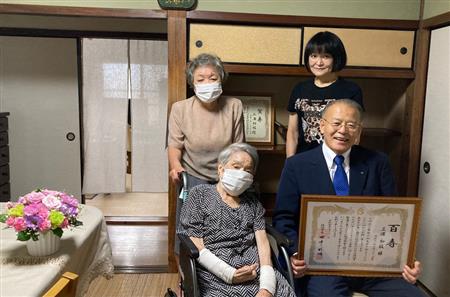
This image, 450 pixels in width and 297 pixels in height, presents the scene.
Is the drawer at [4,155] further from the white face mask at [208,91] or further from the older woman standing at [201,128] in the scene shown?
the white face mask at [208,91]

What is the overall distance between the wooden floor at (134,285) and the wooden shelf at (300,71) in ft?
4.62

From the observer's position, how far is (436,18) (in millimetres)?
2262

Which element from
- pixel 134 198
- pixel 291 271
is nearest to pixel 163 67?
pixel 134 198

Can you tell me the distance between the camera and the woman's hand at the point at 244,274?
1.52 meters

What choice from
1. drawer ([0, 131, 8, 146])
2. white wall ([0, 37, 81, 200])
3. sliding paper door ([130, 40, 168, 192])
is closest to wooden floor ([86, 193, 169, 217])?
sliding paper door ([130, 40, 168, 192])

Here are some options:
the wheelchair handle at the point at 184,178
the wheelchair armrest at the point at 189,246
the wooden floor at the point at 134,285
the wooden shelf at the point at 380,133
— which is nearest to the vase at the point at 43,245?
the wheelchair armrest at the point at 189,246

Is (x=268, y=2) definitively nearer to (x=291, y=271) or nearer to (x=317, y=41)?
(x=317, y=41)

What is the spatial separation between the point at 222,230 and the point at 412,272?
726 millimetres

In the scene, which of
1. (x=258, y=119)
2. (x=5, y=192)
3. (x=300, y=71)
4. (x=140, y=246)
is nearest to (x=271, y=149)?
(x=258, y=119)

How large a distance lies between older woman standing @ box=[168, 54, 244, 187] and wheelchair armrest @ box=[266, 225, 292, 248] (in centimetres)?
48

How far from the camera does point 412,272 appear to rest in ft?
4.80

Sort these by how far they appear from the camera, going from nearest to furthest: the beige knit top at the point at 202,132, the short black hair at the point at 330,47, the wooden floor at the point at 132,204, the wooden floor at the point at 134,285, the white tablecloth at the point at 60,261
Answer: the white tablecloth at the point at 60,261 → the short black hair at the point at 330,47 → the beige knit top at the point at 202,132 → the wooden floor at the point at 134,285 → the wooden floor at the point at 132,204

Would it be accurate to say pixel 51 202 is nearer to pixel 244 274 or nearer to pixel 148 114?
pixel 244 274

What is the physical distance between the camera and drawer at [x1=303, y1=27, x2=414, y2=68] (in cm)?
244
